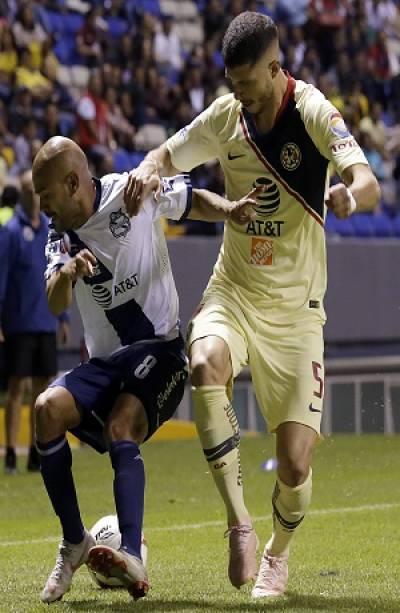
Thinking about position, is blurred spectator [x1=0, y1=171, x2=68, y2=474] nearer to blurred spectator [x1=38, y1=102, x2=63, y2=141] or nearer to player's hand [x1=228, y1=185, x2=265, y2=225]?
blurred spectator [x1=38, y1=102, x2=63, y2=141]

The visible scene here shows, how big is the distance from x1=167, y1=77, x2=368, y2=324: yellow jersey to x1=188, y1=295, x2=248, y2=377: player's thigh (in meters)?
0.09

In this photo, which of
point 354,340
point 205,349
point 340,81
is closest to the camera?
point 205,349

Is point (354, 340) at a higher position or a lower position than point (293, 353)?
lower

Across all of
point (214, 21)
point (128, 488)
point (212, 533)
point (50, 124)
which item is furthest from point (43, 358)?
point (214, 21)

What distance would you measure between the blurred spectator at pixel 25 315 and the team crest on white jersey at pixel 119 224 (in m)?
6.22

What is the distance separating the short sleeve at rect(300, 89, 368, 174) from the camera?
588cm

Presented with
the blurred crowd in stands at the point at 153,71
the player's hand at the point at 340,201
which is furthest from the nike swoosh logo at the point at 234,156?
the blurred crowd in stands at the point at 153,71

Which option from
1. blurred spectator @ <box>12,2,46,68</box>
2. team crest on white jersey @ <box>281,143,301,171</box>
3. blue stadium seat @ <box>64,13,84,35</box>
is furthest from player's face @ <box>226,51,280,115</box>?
blue stadium seat @ <box>64,13,84,35</box>

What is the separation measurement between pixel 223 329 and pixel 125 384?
1.58 ft

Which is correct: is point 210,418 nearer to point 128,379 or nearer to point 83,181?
point 128,379

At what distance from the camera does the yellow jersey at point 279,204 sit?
629cm

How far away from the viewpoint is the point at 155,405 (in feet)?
19.9

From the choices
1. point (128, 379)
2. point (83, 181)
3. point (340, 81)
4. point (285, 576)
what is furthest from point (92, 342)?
point (340, 81)

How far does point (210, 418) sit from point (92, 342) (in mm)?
653
